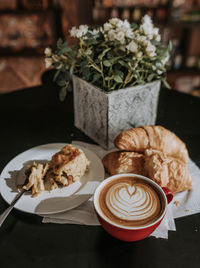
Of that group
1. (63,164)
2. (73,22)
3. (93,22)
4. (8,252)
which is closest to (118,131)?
(63,164)

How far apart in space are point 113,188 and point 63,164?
0.17m

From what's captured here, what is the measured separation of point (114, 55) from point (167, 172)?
0.41 m

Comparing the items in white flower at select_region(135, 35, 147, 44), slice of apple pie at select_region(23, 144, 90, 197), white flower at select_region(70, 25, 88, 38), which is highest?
white flower at select_region(70, 25, 88, 38)

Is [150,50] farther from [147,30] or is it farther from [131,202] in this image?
[131,202]

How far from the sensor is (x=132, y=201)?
60 centimetres

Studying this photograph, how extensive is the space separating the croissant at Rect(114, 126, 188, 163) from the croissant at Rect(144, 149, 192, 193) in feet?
0.23

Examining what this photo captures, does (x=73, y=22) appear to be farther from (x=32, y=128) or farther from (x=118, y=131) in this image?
(x=118, y=131)

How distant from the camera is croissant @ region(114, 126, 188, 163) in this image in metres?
0.78

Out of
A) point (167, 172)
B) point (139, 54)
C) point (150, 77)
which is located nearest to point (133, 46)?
point (139, 54)

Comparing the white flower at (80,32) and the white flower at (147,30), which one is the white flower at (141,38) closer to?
the white flower at (147,30)

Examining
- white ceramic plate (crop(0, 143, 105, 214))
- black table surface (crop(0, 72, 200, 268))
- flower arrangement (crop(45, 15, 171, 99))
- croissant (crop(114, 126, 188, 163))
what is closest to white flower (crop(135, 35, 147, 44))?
flower arrangement (crop(45, 15, 171, 99))

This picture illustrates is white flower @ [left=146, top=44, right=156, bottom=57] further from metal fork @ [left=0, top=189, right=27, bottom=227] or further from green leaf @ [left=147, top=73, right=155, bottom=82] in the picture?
metal fork @ [left=0, top=189, right=27, bottom=227]

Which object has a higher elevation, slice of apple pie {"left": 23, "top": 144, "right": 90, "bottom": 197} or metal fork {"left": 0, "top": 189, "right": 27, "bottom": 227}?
slice of apple pie {"left": 23, "top": 144, "right": 90, "bottom": 197}

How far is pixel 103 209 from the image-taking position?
0.58 metres
